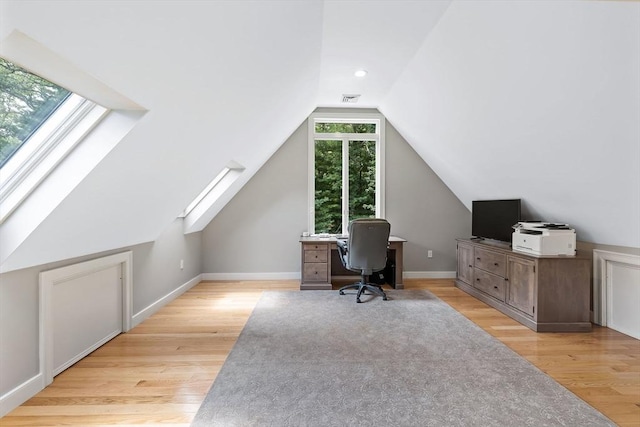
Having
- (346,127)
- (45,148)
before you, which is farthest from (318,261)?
(45,148)

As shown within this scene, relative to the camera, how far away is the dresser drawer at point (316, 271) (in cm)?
482

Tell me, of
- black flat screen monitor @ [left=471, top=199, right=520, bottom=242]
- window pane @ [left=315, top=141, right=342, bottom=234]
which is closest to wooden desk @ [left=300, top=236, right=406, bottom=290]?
window pane @ [left=315, top=141, right=342, bottom=234]

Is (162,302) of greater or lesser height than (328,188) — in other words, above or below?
below

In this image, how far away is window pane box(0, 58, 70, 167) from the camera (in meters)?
1.40

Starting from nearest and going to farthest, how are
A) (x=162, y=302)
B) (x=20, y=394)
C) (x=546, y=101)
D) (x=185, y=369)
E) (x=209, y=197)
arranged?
(x=20, y=394)
(x=185, y=369)
(x=546, y=101)
(x=162, y=302)
(x=209, y=197)

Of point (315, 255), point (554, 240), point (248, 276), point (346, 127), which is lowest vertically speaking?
point (248, 276)

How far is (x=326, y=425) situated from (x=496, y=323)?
7.94 feet

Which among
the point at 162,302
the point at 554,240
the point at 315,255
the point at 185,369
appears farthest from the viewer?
the point at 315,255

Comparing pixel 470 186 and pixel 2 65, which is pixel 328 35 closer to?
pixel 2 65

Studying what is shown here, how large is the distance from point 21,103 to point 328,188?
174 inches

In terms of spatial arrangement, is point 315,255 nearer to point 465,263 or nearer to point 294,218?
point 294,218

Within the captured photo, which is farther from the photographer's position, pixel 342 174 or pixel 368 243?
pixel 342 174

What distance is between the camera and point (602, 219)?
122 inches

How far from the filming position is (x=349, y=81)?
14.2ft
